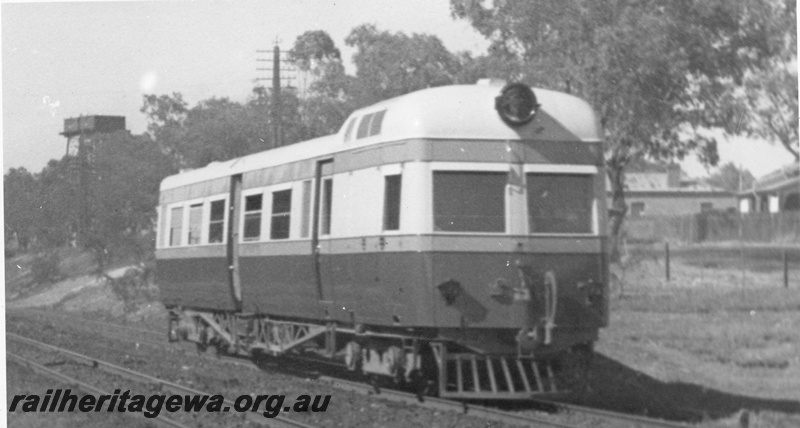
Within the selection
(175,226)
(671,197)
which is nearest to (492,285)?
(175,226)

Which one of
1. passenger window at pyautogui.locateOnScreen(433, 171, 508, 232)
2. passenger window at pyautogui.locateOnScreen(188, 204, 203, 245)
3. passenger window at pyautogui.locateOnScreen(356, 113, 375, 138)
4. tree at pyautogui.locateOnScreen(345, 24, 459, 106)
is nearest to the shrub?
passenger window at pyautogui.locateOnScreen(188, 204, 203, 245)

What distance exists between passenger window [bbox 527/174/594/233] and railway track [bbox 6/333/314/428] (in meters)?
3.11

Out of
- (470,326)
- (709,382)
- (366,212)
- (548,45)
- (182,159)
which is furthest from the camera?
(182,159)

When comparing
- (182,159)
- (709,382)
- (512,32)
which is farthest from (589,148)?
(182,159)

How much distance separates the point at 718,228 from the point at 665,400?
17.5 meters

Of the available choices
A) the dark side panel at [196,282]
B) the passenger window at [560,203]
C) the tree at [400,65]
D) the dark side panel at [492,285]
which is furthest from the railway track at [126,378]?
the tree at [400,65]

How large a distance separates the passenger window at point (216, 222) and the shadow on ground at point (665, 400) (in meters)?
5.81

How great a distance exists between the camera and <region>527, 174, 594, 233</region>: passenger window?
10375 mm

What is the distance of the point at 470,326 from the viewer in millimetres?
10273

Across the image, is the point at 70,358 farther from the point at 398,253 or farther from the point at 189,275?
the point at 398,253

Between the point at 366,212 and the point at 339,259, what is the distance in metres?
0.85

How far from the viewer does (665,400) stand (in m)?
11.7

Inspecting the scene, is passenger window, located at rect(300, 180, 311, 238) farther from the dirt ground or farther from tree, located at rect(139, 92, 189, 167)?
Answer: tree, located at rect(139, 92, 189, 167)

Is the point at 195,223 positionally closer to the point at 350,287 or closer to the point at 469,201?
the point at 350,287
